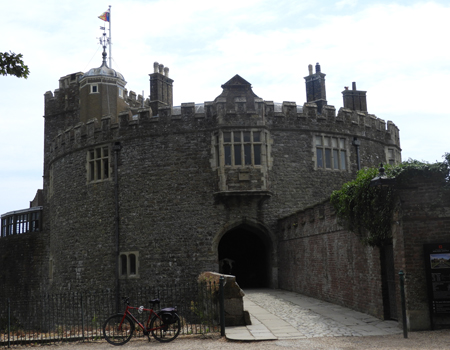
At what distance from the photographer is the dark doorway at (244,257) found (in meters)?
24.6

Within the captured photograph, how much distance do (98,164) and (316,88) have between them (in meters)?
11.3

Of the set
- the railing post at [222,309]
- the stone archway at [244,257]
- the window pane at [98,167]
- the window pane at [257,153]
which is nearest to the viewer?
the railing post at [222,309]

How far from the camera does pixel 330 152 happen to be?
23.2m

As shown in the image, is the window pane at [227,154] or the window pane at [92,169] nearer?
the window pane at [227,154]

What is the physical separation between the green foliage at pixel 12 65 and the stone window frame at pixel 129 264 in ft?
37.7

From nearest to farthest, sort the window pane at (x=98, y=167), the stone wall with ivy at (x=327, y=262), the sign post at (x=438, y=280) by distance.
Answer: the sign post at (x=438, y=280), the stone wall with ivy at (x=327, y=262), the window pane at (x=98, y=167)

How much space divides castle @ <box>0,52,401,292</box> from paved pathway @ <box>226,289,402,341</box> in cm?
549

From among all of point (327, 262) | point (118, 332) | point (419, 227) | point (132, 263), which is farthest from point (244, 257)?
point (419, 227)

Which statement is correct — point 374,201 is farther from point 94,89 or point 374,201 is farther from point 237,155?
point 94,89

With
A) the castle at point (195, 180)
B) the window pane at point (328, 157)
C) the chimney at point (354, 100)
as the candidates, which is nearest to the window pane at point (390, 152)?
the castle at point (195, 180)

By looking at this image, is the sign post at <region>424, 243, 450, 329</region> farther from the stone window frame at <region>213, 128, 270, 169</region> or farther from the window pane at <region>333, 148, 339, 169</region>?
the window pane at <region>333, 148, 339, 169</region>

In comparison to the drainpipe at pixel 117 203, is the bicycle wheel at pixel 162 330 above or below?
below

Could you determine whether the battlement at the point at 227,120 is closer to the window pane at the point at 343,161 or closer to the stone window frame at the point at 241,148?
the stone window frame at the point at 241,148

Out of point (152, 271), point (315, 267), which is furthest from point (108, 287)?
point (315, 267)
